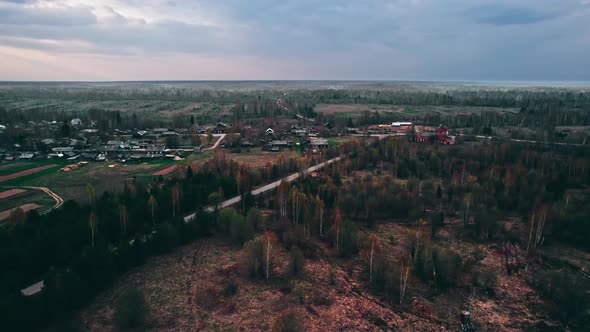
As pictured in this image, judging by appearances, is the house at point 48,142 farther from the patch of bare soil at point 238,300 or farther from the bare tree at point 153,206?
the patch of bare soil at point 238,300

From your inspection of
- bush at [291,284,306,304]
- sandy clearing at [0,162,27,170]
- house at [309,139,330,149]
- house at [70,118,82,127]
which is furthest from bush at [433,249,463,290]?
house at [70,118,82,127]

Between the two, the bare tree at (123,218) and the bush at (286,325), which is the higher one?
the bare tree at (123,218)

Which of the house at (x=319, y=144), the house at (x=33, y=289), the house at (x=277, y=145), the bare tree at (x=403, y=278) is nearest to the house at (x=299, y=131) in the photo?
the house at (x=277, y=145)

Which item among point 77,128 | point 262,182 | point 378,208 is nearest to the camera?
point 378,208

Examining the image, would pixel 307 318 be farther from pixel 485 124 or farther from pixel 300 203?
pixel 485 124

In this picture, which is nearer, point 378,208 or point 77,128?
point 378,208

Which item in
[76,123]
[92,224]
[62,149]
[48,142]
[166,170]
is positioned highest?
[76,123]

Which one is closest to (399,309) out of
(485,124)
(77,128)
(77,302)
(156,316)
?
(156,316)

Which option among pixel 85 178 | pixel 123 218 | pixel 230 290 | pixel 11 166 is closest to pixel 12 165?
pixel 11 166

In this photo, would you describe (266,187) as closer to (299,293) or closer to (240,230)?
(240,230)
